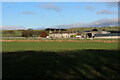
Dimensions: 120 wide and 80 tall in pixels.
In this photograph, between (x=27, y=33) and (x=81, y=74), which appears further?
(x=27, y=33)

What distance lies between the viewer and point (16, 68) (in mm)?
7465

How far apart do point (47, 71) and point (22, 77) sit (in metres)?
1.10

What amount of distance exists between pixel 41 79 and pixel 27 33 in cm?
7384

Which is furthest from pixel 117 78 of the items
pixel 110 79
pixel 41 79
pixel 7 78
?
pixel 7 78

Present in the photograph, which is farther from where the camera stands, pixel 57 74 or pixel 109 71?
pixel 109 71

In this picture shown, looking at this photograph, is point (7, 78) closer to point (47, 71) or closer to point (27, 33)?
point (47, 71)

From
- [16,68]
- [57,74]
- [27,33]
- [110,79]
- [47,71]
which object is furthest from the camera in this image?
[27,33]

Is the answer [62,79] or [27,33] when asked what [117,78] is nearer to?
[62,79]

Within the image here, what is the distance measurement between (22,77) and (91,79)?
2.01 m

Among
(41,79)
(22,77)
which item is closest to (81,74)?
(41,79)

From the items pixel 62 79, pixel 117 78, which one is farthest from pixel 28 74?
pixel 117 78

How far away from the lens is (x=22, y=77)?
6.00m

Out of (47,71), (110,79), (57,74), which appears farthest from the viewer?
(47,71)

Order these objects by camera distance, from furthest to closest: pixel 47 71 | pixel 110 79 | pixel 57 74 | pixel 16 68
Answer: pixel 16 68
pixel 47 71
pixel 57 74
pixel 110 79
